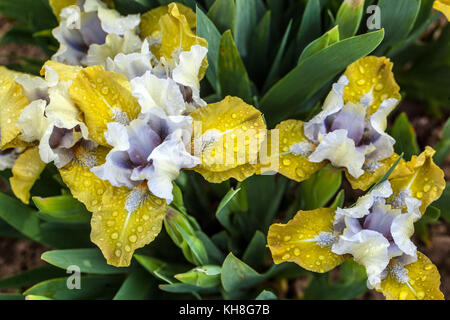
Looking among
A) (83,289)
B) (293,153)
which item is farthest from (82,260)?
(293,153)

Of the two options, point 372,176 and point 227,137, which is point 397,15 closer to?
point 372,176

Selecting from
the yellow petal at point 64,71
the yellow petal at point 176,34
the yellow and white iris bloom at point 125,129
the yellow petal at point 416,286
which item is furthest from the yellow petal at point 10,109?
the yellow petal at point 416,286

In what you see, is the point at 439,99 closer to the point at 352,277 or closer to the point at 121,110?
the point at 352,277

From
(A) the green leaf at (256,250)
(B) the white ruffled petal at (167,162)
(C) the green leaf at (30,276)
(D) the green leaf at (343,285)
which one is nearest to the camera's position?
(B) the white ruffled petal at (167,162)

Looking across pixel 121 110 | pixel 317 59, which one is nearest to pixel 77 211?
pixel 121 110

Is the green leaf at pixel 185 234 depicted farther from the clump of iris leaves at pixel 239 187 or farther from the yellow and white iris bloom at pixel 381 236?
the yellow and white iris bloom at pixel 381 236

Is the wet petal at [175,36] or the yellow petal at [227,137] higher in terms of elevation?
the wet petal at [175,36]

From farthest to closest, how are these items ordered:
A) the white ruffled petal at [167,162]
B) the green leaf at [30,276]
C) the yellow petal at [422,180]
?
the green leaf at [30,276] < the yellow petal at [422,180] < the white ruffled petal at [167,162]
